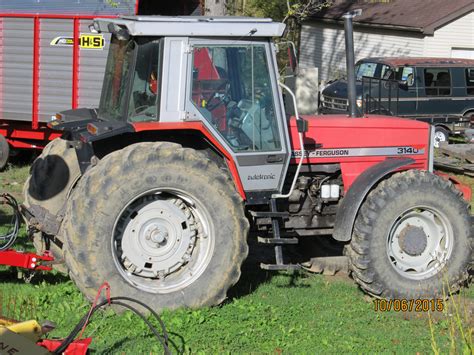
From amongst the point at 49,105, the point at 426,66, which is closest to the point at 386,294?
the point at 49,105

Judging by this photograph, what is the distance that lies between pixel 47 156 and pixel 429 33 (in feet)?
69.6

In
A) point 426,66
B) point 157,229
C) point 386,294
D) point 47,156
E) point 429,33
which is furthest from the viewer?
point 429,33

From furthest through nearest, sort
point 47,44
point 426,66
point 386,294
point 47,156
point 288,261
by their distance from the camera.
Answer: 1. point 426,66
2. point 47,44
3. point 288,261
4. point 47,156
5. point 386,294

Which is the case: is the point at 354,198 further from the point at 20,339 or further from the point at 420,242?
the point at 20,339

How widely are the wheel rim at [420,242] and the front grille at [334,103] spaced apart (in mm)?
13781

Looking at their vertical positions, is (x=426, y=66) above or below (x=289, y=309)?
above

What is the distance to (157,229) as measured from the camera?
22.5 ft

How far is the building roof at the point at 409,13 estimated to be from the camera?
2683 centimetres

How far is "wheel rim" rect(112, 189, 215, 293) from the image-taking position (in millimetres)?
6828

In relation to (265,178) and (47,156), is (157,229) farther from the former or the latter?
(47,156)

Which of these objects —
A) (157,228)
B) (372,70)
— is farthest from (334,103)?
(157,228)

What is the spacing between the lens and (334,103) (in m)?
22.0

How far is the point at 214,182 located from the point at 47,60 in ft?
27.5

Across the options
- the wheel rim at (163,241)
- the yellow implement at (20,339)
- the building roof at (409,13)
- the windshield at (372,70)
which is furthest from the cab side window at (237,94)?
the building roof at (409,13)
